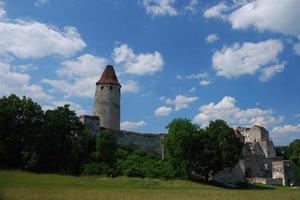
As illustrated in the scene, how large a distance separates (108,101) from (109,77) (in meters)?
4.58

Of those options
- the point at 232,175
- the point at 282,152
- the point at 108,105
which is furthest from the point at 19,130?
the point at 282,152

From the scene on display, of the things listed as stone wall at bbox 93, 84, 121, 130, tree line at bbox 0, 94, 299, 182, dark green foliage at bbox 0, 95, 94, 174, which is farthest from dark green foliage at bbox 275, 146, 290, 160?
dark green foliage at bbox 0, 95, 94, 174

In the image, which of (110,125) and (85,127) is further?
(110,125)

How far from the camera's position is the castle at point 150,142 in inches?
3000

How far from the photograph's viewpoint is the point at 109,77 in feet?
275

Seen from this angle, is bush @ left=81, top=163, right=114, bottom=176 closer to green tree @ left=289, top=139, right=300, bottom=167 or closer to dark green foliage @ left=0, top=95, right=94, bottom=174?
dark green foliage @ left=0, top=95, right=94, bottom=174

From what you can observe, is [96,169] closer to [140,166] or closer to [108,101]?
[140,166]

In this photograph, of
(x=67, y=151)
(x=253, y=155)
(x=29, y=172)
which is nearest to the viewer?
(x=29, y=172)

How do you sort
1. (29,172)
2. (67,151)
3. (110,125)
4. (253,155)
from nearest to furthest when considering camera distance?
(29,172), (67,151), (110,125), (253,155)

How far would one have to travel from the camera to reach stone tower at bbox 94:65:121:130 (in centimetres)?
8200

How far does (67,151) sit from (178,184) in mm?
16902

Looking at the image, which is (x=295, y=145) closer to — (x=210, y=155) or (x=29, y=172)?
(x=210, y=155)

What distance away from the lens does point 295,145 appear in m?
86.1

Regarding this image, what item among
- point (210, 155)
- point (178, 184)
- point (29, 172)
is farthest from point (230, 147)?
point (29, 172)
